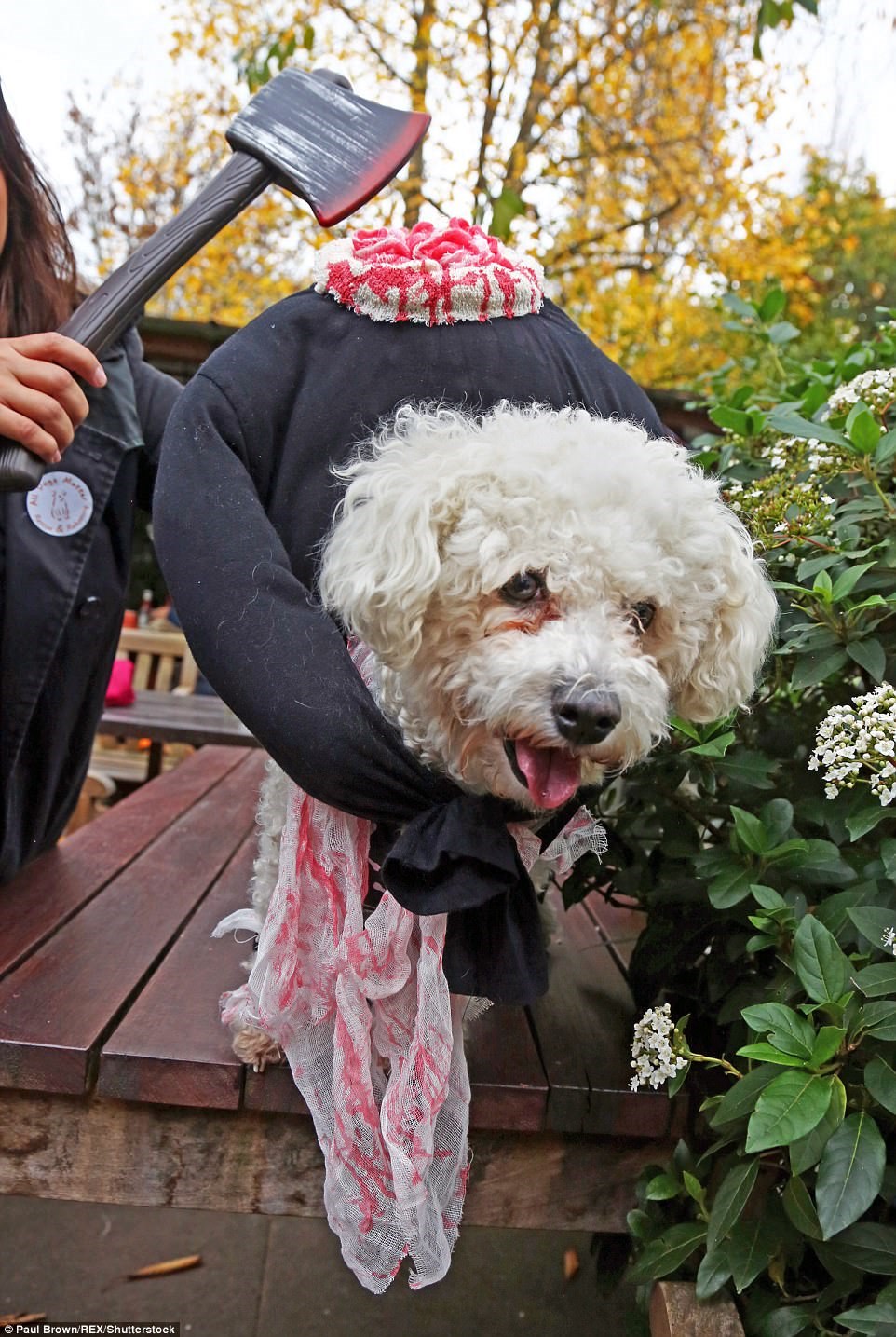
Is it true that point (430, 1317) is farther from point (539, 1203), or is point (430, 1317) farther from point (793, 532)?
point (793, 532)

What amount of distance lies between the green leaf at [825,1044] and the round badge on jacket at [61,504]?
4.96ft

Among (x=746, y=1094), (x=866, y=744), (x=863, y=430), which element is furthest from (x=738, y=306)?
(x=746, y=1094)

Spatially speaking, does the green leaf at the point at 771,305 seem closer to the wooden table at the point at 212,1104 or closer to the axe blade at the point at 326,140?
the axe blade at the point at 326,140

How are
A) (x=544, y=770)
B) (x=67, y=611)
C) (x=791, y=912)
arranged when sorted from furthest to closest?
(x=67, y=611)
(x=791, y=912)
(x=544, y=770)

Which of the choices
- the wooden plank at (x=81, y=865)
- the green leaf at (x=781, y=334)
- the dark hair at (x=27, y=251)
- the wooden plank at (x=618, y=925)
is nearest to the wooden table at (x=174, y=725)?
the wooden plank at (x=81, y=865)

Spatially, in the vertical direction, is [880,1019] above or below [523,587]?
below

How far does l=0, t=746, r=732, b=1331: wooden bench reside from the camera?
1.39 m

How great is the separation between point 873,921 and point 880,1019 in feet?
0.35

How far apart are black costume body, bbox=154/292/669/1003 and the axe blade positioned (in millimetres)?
326

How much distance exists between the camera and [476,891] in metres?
1.14

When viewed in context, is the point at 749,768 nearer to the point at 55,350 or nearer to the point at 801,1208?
the point at 801,1208

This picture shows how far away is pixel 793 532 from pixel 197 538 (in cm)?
84

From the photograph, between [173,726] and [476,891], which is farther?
[173,726]

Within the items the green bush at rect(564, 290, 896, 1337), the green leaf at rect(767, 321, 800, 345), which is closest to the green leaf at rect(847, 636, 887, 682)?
the green bush at rect(564, 290, 896, 1337)
